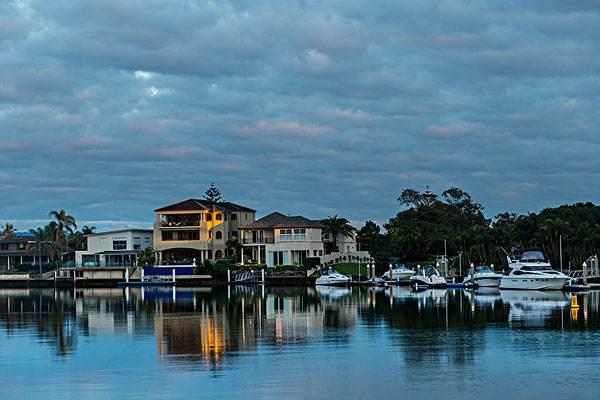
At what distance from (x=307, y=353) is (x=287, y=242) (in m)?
84.6

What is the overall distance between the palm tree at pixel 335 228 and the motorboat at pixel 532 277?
40.0 metres

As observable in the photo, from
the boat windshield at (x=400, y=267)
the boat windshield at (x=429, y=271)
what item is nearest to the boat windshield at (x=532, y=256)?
the boat windshield at (x=429, y=271)

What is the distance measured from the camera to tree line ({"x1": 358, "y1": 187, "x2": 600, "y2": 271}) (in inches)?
3873

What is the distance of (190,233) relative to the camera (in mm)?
125062

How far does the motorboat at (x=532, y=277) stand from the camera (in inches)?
3201

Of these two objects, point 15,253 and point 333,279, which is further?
point 15,253

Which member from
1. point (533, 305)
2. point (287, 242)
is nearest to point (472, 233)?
point (287, 242)

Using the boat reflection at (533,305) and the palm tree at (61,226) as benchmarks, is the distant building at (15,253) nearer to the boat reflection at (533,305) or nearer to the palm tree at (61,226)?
the palm tree at (61,226)

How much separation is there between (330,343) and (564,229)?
6443cm

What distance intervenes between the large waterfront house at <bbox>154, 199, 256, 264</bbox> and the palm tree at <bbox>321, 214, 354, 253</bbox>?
444 inches

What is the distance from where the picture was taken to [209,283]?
114 metres

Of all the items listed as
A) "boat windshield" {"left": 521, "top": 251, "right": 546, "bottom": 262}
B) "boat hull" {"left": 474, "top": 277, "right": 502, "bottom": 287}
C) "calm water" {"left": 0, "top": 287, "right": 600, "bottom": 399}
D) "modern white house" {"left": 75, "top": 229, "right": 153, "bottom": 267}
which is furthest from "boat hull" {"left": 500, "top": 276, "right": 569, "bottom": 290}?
"modern white house" {"left": 75, "top": 229, "right": 153, "bottom": 267}

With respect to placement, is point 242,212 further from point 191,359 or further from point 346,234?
point 191,359

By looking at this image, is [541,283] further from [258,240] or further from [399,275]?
[258,240]
